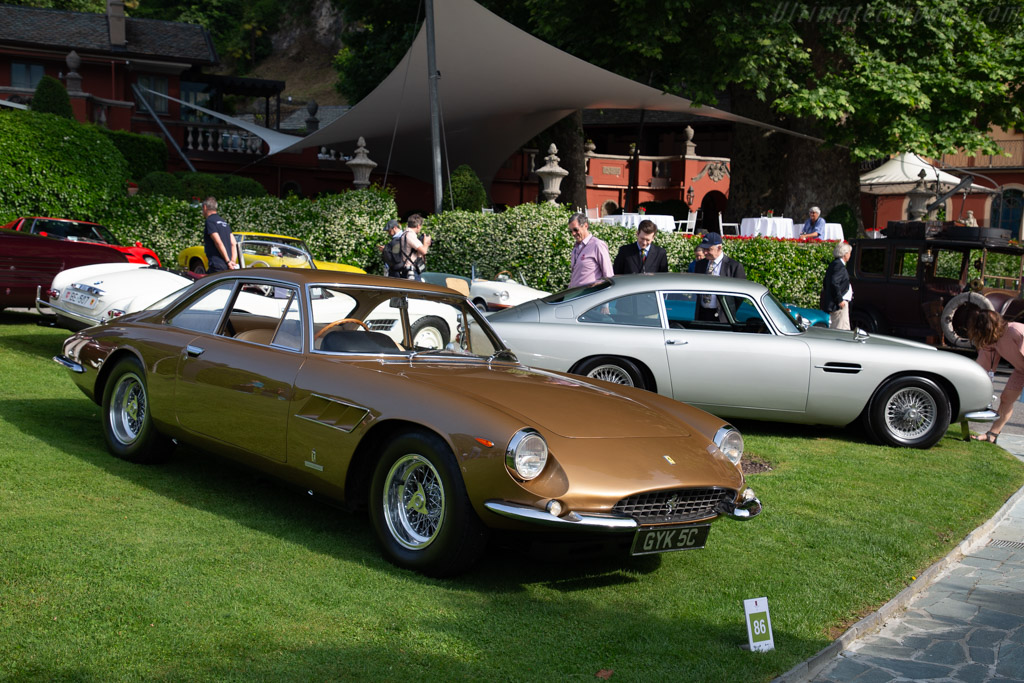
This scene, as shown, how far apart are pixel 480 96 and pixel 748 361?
43.0 ft

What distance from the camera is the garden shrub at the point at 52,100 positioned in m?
26.0

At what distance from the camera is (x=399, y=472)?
181 inches

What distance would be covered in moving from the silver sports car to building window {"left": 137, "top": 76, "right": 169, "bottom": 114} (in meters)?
33.0

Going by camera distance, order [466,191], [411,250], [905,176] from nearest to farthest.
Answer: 1. [411,250]
2. [466,191]
3. [905,176]

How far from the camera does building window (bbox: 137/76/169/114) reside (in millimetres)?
37219

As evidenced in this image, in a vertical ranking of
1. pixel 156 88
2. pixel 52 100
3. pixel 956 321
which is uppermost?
pixel 156 88

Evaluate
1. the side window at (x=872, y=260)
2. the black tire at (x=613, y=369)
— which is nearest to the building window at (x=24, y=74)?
the side window at (x=872, y=260)

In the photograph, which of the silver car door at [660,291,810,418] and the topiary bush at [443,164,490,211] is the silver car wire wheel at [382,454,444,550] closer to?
the silver car door at [660,291,810,418]

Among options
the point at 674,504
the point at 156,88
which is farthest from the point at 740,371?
the point at 156,88

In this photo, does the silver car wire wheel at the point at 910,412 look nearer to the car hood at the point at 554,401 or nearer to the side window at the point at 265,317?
the car hood at the point at 554,401

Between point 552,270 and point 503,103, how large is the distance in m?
5.79

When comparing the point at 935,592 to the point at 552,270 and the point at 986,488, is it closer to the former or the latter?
the point at 986,488

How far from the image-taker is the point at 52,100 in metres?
26.0

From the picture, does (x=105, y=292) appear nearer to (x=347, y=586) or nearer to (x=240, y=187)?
(x=347, y=586)
